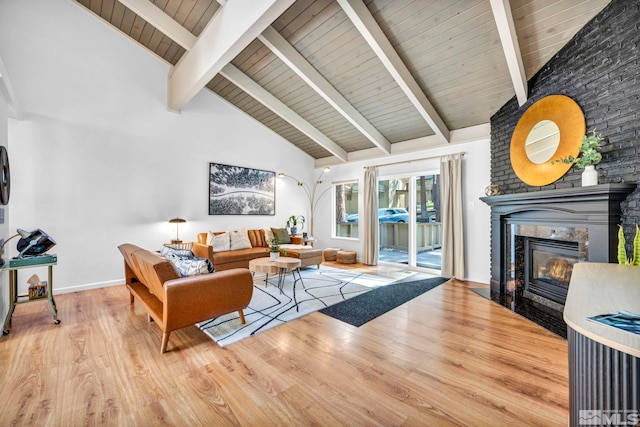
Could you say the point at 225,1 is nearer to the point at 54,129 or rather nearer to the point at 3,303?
the point at 54,129

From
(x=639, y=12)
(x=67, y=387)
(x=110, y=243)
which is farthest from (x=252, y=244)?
(x=639, y=12)

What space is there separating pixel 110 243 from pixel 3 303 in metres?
1.63

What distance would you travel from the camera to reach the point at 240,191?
585 centimetres

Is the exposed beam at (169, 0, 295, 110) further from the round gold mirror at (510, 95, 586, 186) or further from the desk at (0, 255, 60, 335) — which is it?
the round gold mirror at (510, 95, 586, 186)

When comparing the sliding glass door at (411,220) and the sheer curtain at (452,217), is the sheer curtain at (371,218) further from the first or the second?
the sheer curtain at (452,217)

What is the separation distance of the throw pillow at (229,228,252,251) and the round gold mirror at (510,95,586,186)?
4.63 m

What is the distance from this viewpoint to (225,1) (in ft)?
10.7

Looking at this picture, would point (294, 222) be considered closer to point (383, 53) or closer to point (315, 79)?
point (315, 79)

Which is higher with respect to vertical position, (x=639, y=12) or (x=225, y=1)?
(x=225, y=1)

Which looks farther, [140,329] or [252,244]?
[252,244]

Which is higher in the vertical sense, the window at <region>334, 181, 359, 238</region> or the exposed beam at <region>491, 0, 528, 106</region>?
the exposed beam at <region>491, 0, 528, 106</region>

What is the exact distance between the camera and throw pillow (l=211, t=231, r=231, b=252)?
4833 mm

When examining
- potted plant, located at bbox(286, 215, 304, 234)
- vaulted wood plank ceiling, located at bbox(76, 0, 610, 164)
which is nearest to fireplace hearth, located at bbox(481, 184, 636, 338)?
vaulted wood plank ceiling, located at bbox(76, 0, 610, 164)

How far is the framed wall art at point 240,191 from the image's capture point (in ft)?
17.8
